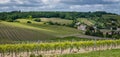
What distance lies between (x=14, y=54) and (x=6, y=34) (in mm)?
26773

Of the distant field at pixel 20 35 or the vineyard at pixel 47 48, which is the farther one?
the distant field at pixel 20 35

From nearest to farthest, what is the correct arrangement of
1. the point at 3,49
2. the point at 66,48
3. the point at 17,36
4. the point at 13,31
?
the point at 3,49 → the point at 66,48 → the point at 17,36 → the point at 13,31

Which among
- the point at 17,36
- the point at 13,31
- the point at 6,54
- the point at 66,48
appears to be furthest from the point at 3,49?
the point at 13,31

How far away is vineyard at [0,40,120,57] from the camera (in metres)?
64.6

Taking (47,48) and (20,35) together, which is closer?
(47,48)

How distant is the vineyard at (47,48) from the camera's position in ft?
212

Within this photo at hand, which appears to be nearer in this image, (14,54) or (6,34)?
(14,54)

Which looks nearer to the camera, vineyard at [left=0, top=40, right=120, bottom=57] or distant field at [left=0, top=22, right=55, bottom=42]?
vineyard at [left=0, top=40, right=120, bottom=57]

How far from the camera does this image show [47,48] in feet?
230

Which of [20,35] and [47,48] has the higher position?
[47,48]

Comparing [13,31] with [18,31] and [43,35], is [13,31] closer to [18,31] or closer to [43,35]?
[18,31]

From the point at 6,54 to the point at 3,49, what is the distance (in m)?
1.98

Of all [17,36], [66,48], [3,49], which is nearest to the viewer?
[3,49]

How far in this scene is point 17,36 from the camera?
91.5m
